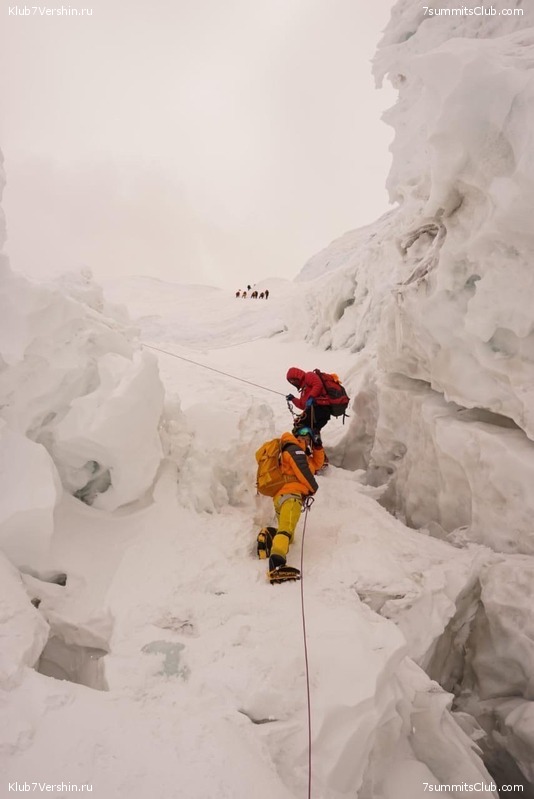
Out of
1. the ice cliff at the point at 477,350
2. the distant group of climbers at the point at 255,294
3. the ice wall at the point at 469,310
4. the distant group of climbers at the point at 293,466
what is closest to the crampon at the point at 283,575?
the distant group of climbers at the point at 293,466

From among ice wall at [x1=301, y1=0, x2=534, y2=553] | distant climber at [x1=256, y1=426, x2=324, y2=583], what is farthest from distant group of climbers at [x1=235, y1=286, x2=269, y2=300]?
distant climber at [x1=256, y1=426, x2=324, y2=583]

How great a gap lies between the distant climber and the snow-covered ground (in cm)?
15

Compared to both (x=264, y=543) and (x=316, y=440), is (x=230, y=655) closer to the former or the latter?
(x=264, y=543)

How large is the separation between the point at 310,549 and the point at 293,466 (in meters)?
0.70

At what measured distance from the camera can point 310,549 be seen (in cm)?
372

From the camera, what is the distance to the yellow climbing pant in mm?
3336

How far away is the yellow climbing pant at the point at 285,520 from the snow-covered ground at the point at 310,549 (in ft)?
0.70

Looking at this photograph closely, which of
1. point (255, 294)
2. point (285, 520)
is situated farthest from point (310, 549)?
point (255, 294)

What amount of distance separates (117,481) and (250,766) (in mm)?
2360


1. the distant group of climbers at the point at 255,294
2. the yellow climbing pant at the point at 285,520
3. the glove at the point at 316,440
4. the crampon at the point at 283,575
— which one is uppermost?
the yellow climbing pant at the point at 285,520

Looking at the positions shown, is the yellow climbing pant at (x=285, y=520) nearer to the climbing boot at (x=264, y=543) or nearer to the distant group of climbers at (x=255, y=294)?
the climbing boot at (x=264, y=543)

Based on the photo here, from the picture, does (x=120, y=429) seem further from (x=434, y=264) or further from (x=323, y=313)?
(x=323, y=313)

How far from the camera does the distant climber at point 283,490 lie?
326 centimetres

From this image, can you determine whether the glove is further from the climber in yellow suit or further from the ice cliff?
the climber in yellow suit
